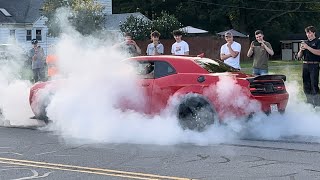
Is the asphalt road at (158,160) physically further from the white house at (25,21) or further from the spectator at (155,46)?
the white house at (25,21)

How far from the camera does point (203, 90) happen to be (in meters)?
10.0

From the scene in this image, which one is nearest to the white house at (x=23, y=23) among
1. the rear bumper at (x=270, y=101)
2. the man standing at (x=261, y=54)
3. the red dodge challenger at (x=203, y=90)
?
the man standing at (x=261, y=54)

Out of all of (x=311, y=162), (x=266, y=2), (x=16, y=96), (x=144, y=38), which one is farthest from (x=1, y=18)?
(x=311, y=162)

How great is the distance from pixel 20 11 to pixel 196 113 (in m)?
45.1

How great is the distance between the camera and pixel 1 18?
49.8 meters

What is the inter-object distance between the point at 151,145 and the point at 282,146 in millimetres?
2010

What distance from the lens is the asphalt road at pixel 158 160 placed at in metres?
7.11

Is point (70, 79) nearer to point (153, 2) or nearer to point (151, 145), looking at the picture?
point (151, 145)

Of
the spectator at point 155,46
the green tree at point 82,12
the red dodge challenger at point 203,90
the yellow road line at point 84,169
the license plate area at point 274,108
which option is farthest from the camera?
the green tree at point 82,12

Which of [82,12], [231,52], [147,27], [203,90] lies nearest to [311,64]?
[231,52]

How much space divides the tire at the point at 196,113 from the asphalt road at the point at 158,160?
72 cm

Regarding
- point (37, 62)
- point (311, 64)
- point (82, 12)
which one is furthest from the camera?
point (82, 12)

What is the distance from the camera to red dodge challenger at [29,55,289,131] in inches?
385

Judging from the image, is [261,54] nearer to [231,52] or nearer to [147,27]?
[231,52]
